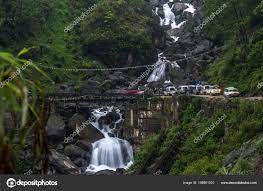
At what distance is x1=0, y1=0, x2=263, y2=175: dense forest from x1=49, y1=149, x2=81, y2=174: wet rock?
10.4 inches

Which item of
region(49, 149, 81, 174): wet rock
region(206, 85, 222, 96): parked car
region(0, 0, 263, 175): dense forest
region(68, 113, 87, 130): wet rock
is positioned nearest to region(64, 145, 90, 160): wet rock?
region(0, 0, 263, 175): dense forest

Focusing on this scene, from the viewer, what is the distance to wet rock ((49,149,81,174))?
41094mm

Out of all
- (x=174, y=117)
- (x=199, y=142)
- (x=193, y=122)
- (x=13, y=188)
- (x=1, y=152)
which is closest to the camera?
(x=1, y=152)

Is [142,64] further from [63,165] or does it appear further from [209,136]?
[209,136]

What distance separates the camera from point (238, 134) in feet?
106

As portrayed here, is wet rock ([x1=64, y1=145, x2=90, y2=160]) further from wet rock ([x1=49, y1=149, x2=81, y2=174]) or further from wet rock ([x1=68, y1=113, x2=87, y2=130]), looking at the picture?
wet rock ([x1=68, y1=113, x2=87, y2=130])

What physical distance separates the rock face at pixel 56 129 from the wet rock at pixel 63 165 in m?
3.87

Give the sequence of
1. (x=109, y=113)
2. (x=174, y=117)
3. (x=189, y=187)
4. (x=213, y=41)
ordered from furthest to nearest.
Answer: (x=213, y=41) < (x=109, y=113) < (x=174, y=117) < (x=189, y=187)

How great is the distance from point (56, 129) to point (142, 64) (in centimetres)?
2901

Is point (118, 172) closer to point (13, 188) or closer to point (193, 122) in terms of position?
point (193, 122)

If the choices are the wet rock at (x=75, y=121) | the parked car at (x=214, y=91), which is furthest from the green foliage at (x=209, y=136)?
the wet rock at (x=75, y=121)

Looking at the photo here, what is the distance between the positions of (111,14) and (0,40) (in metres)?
19.0

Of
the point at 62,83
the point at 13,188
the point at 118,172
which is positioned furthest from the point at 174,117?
the point at 13,188
